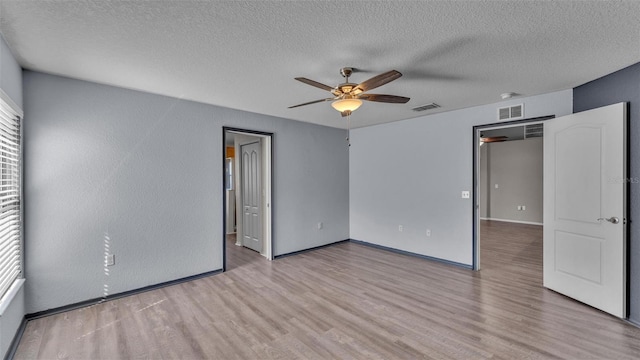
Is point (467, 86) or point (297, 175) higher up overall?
point (467, 86)

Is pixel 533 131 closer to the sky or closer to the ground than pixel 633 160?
closer to the sky

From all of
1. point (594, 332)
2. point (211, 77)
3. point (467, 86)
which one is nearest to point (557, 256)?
Answer: point (594, 332)

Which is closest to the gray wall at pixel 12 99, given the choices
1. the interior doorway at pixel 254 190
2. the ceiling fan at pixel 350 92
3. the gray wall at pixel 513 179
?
the interior doorway at pixel 254 190

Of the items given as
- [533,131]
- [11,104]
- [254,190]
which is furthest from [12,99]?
[533,131]

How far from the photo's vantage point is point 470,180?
13.7 feet

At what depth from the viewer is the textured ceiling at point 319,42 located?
175 cm

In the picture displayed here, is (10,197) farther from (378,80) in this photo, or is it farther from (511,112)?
(511,112)

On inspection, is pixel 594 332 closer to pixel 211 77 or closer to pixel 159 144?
pixel 211 77

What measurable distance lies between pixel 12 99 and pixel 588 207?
562 centimetres

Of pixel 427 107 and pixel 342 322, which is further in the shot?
pixel 427 107

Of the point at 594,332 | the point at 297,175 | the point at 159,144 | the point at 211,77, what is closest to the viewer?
the point at 594,332

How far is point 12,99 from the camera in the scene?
2311 mm

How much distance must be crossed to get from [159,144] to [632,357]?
501 cm

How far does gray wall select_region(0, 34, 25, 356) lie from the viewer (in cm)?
205
